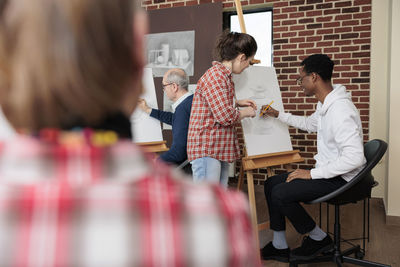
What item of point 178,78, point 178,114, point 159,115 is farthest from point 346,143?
point 159,115

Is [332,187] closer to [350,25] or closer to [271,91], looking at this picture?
[271,91]

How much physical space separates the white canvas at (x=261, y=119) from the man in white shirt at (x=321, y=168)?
30 cm

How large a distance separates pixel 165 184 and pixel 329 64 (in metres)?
2.18

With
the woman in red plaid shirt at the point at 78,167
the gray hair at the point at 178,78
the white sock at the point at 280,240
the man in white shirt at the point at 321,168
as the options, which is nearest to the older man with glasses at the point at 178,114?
the gray hair at the point at 178,78

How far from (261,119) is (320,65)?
0.63m

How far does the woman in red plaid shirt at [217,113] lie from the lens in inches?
92.4

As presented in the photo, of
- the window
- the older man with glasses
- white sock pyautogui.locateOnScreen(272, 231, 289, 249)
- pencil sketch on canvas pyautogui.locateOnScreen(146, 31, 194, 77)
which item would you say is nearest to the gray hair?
the older man with glasses

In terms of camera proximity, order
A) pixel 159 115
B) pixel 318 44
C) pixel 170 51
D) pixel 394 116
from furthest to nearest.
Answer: pixel 170 51 → pixel 318 44 → pixel 394 116 → pixel 159 115

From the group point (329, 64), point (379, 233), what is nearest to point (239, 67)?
point (329, 64)

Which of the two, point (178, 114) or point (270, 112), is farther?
point (270, 112)

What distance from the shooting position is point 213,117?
8.00 ft

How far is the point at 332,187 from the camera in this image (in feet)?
7.26

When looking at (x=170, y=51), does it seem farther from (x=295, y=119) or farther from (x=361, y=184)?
(x=361, y=184)

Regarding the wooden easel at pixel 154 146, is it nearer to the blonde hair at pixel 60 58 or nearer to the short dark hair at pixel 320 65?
the short dark hair at pixel 320 65
